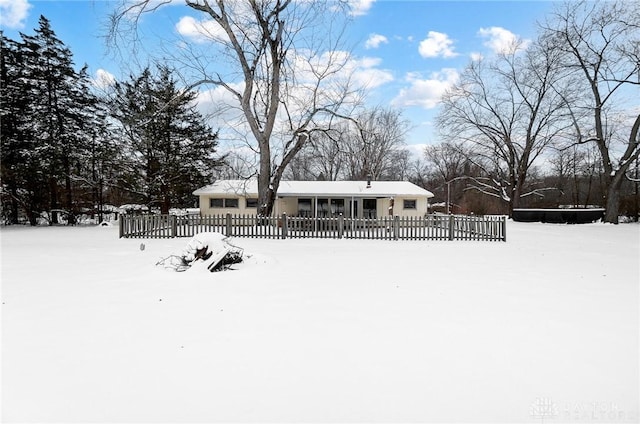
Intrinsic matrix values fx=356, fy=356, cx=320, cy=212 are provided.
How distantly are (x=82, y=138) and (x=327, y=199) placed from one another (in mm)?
15728

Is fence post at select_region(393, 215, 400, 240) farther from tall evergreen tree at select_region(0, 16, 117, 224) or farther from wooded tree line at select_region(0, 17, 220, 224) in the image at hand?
tall evergreen tree at select_region(0, 16, 117, 224)

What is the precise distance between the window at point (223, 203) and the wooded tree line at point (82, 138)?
1.52m

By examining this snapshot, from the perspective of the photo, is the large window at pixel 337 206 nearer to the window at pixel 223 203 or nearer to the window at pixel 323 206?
the window at pixel 323 206

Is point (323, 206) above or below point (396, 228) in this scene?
A: above

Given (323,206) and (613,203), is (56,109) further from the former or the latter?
(613,203)

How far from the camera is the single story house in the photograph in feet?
70.6

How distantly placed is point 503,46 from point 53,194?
32923mm

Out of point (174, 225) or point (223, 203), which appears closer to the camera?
point (174, 225)

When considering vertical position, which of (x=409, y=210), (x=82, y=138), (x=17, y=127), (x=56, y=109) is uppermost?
(x=56, y=109)

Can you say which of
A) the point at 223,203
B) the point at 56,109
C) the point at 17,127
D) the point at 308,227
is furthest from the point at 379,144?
the point at 17,127

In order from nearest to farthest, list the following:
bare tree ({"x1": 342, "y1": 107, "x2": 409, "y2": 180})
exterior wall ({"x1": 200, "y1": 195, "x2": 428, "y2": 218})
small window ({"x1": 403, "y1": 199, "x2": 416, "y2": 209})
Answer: exterior wall ({"x1": 200, "y1": 195, "x2": 428, "y2": 218}), small window ({"x1": 403, "y1": 199, "x2": 416, "y2": 209}), bare tree ({"x1": 342, "y1": 107, "x2": 409, "y2": 180})

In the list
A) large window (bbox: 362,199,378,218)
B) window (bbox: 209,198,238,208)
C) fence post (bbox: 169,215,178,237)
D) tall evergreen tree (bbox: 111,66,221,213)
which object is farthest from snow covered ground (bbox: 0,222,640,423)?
window (bbox: 209,198,238,208)

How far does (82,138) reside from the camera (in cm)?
2209

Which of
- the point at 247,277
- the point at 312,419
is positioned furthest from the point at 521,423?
the point at 247,277
